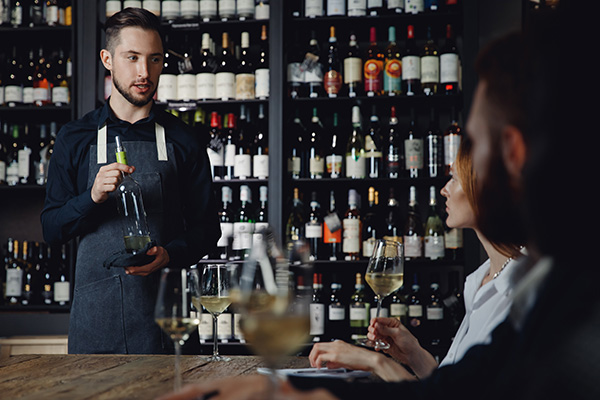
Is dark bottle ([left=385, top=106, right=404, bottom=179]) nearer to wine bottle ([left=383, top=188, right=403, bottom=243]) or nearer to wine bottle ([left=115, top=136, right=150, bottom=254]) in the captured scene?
wine bottle ([left=383, top=188, right=403, bottom=243])

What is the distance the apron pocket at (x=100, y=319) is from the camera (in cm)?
212

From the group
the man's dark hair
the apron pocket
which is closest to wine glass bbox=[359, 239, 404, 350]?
the apron pocket

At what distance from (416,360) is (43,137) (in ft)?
9.21

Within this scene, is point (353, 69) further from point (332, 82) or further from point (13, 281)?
point (13, 281)

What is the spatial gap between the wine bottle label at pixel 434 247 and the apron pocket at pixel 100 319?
1.68 m

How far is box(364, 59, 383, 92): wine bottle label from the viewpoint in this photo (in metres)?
3.37

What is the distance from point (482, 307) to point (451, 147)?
76.6 inches

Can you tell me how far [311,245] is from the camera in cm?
335

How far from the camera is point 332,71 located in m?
3.40

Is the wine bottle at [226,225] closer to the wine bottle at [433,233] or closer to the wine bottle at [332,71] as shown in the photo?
the wine bottle at [332,71]

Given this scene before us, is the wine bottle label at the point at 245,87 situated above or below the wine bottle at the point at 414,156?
above

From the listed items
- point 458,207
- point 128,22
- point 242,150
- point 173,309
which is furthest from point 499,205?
point 242,150

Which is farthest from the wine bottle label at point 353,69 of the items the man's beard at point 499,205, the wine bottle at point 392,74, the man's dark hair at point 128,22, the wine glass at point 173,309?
the man's beard at point 499,205

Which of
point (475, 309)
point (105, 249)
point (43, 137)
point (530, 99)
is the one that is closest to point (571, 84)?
point (530, 99)
